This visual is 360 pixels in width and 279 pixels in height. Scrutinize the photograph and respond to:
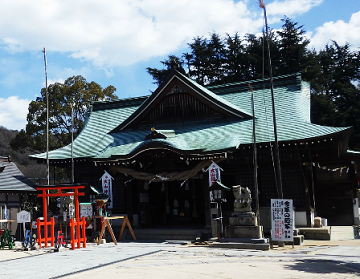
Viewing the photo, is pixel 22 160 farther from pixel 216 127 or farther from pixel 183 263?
pixel 183 263

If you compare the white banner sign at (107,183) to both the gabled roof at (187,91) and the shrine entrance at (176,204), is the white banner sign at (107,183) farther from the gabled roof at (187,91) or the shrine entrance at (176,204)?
the gabled roof at (187,91)

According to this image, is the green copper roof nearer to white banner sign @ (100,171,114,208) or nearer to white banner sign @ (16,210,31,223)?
white banner sign @ (100,171,114,208)

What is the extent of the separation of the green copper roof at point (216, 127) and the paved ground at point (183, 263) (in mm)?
4926

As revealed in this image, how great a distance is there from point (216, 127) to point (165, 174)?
3767mm

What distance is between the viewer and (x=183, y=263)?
10.2 meters

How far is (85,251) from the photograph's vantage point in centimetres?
1316

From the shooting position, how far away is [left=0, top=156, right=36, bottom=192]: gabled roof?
18.8m

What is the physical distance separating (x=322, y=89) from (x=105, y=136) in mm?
21022

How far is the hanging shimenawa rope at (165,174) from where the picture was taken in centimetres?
1705

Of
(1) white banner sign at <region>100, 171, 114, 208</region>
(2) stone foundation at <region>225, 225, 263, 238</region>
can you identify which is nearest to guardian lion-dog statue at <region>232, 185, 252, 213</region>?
(2) stone foundation at <region>225, 225, 263, 238</region>

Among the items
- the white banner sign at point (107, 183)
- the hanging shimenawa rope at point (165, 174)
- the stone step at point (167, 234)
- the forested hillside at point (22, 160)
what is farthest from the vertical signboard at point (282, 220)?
the forested hillside at point (22, 160)

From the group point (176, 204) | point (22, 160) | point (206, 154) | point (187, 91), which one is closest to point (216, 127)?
point (187, 91)

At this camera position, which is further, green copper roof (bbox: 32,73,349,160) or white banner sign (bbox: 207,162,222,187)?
green copper roof (bbox: 32,73,349,160)

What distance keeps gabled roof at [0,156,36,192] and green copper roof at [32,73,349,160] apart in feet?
5.24
